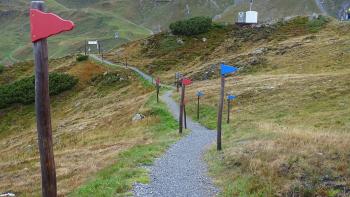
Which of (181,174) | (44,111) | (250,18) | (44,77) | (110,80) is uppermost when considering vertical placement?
(44,77)

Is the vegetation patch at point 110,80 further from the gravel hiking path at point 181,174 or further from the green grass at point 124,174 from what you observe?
the gravel hiking path at point 181,174

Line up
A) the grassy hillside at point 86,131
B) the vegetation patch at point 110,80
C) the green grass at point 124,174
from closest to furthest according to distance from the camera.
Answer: the green grass at point 124,174
the grassy hillside at point 86,131
the vegetation patch at point 110,80

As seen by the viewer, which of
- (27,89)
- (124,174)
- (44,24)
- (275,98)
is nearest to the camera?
(44,24)

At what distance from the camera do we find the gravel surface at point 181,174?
49.8 ft

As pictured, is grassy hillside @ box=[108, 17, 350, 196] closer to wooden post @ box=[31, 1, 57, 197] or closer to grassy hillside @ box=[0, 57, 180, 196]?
grassy hillside @ box=[0, 57, 180, 196]

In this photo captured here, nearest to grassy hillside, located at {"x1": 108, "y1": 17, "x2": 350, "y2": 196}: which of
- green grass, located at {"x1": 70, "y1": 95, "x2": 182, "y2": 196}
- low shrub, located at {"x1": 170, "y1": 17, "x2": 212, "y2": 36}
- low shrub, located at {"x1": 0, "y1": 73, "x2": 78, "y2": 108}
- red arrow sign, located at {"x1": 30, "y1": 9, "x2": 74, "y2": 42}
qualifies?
low shrub, located at {"x1": 170, "y1": 17, "x2": 212, "y2": 36}

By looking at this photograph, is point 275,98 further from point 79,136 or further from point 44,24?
point 44,24

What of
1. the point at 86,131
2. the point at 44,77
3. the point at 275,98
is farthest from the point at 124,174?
the point at 86,131

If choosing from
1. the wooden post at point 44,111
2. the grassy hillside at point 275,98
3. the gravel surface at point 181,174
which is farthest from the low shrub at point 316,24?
the wooden post at point 44,111

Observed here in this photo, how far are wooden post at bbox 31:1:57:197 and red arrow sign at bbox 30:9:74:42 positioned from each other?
154 mm

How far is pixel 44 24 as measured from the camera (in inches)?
358

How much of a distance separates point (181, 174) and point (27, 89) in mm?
65643

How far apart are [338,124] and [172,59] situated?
62651 millimetres

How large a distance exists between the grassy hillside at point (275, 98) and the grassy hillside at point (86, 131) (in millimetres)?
4297
